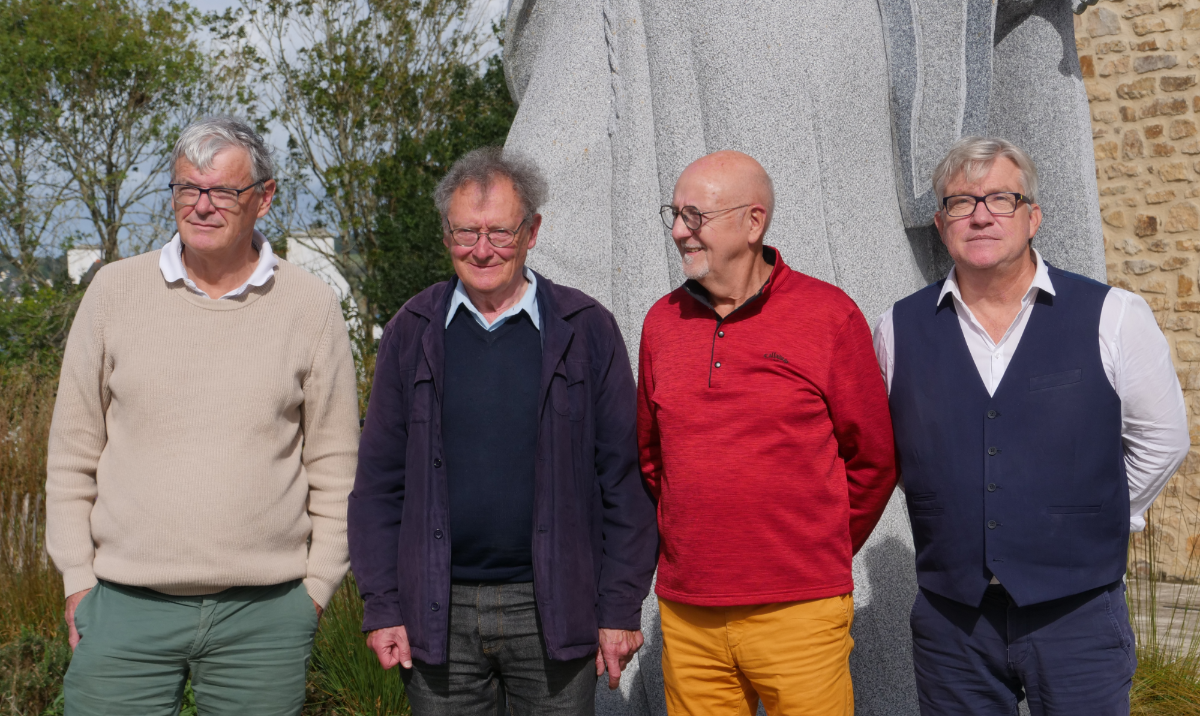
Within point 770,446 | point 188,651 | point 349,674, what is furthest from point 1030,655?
point 349,674

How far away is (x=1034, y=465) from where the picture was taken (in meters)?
2.32

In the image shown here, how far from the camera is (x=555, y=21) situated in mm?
3580

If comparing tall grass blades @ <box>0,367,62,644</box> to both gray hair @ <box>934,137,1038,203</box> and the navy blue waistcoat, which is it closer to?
the navy blue waistcoat

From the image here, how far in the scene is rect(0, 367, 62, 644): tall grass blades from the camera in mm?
4805

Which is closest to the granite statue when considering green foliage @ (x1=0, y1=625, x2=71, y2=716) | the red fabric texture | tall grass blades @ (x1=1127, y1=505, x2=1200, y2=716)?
the red fabric texture

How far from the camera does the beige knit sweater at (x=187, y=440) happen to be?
245 centimetres

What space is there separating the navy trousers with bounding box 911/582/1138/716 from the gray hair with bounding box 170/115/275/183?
6.02 feet

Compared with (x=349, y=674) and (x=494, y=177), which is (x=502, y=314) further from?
(x=349, y=674)

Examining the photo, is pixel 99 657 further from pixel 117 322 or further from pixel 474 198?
pixel 474 198

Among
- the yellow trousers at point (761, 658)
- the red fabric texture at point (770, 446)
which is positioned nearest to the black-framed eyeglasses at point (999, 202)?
the red fabric texture at point (770, 446)

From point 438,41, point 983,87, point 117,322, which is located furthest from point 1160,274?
point 117,322

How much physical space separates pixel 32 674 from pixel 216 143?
9.26ft

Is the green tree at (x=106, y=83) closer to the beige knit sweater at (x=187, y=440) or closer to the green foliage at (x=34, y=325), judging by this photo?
the green foliage at (x=34, y=325)

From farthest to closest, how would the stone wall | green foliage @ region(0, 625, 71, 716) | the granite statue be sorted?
the stone wall < green foliage @ region(0, 625, 71, 716) < the granite statue
